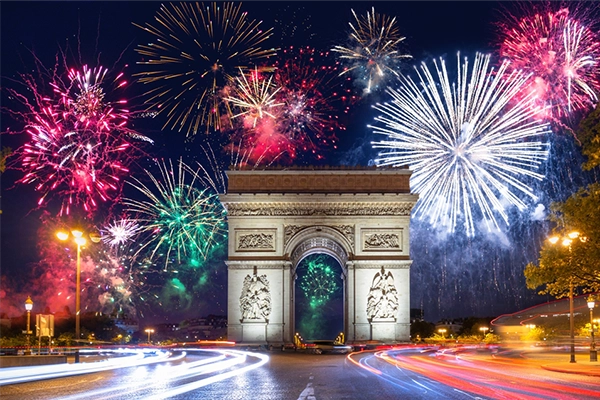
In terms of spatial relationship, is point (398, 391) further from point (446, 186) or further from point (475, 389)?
point (446, 186)

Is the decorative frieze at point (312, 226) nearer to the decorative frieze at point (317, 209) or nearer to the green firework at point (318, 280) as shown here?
the decorative frieze at point (317, 209)

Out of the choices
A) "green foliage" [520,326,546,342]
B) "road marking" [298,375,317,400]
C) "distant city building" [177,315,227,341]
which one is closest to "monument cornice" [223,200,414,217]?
"green foliage" [520,326,546,342]

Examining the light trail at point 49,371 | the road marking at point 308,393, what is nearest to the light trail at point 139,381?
the light trail at point 49,371

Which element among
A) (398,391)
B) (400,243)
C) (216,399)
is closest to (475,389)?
(398,391)

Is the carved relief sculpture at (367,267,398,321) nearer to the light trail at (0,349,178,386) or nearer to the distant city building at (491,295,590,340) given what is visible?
the distant city building at (491,295,590,340)

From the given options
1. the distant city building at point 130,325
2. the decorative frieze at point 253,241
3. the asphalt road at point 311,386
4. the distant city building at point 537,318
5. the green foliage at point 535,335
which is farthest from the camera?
the distant city building at point 130,325

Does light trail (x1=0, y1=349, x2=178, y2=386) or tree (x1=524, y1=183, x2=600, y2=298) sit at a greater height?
tree (x1=524, y1=183, x2=600, y2=298)

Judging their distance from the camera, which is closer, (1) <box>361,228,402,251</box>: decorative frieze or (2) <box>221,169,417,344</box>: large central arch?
(2) <box>221,169,417,344</box>: large central arch

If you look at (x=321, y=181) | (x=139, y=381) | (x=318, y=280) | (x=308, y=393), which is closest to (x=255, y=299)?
(x=321, y=181)
